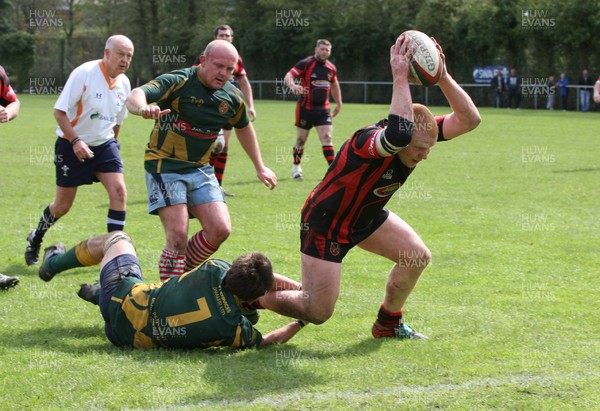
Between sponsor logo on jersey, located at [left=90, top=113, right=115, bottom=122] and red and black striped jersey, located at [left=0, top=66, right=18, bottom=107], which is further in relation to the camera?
sponsor logo on jersey, located at [left=90, top=113, right=115, bottom=122]

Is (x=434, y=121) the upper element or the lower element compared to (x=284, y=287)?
upper

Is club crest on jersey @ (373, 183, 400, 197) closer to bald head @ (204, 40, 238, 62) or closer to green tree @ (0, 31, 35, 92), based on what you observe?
bald head @ (204, 40, 238, 62)

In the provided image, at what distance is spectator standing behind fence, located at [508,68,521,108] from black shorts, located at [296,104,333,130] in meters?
25.5

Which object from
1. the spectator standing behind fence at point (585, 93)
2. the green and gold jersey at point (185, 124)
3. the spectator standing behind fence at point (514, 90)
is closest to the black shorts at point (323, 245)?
the green and gold jersey at point (185, 124)

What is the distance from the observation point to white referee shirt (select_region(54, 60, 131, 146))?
8.02 m

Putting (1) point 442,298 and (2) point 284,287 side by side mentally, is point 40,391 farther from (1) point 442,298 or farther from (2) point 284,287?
(1) point 442,298

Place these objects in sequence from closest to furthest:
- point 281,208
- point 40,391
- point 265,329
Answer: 1. point 40,391
2. point 265,329
3. point 281,208

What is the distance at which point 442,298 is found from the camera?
7109mm

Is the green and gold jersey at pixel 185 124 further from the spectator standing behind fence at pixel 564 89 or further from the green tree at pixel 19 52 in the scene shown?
the green tree at pixel 19 52

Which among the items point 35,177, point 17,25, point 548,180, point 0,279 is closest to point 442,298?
point 0,279

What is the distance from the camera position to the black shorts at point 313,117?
1573 cm

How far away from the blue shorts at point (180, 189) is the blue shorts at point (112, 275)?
102 cm

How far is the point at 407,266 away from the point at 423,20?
4264 centimetres

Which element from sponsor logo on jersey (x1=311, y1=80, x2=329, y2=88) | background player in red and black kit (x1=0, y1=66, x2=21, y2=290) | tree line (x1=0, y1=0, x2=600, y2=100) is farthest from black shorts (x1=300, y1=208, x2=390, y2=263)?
tree line (x1=0, y1=0, x2=600, y2=100)
